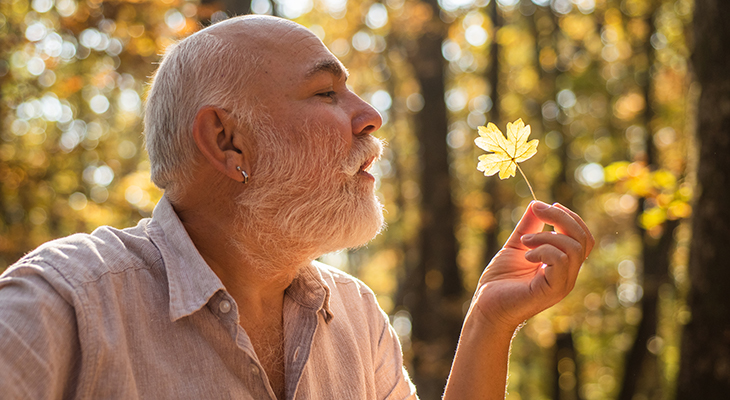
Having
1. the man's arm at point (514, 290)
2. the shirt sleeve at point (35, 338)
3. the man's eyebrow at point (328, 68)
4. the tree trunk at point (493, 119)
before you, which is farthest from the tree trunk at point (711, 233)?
the tree trunk at point (493, 119)

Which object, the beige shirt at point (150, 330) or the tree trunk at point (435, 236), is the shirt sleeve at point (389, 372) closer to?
the beige shirt at point (150, 330)

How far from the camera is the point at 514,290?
2092mm

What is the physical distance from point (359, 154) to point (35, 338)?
124 cm

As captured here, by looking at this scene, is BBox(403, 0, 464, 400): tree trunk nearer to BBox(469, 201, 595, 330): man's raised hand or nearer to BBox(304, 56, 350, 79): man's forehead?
BBox(469, 201, 595, 330): man's raised hand

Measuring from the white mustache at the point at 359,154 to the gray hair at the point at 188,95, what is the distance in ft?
1.42

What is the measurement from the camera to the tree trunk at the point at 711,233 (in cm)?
411

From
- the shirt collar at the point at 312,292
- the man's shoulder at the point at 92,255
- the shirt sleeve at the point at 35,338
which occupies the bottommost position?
the shirt collar at the point at 312,292

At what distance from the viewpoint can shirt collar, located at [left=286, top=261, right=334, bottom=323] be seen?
222cm

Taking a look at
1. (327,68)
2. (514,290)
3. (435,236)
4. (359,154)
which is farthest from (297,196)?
(435,236)

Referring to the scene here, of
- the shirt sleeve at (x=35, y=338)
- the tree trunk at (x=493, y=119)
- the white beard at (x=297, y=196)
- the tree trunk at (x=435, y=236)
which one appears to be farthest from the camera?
the tree trunk at (x=493, y=119)

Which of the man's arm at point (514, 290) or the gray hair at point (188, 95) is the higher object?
the gray hair at point (188, 95)

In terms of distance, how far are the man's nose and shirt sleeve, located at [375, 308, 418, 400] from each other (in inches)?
32.8

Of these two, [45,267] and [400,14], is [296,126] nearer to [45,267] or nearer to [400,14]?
[45,267]

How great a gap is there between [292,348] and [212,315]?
1.15 ft
